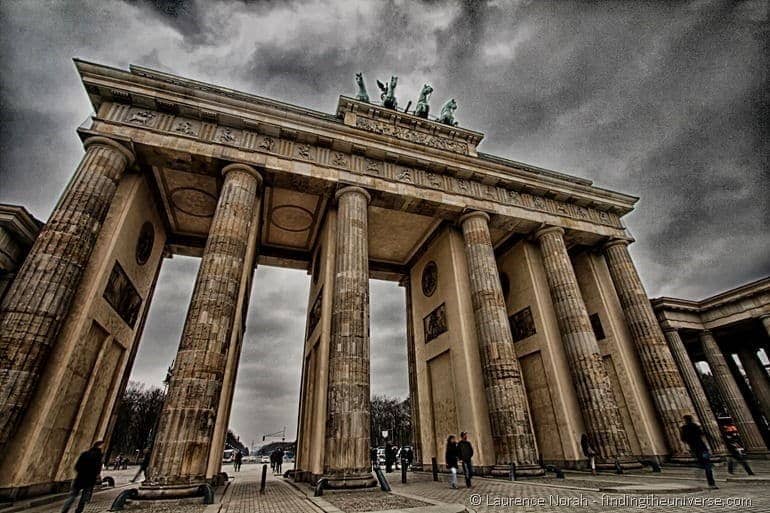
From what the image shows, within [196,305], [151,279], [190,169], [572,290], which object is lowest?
[196,305]

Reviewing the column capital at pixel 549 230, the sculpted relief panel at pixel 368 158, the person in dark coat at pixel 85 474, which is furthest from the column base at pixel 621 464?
the person in dark coat at pixel 85 474

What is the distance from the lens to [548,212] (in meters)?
17.5

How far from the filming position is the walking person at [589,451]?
483 inches

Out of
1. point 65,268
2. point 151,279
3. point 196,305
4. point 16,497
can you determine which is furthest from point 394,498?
point 151,279

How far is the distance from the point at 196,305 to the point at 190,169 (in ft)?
19.0

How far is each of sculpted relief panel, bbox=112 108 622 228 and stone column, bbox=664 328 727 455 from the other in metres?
7.01

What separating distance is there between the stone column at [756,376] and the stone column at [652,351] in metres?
11.4

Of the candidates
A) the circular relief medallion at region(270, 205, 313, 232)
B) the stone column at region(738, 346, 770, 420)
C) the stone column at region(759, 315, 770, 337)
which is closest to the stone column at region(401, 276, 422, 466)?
the circular relief medallion at region(270, 205, 313, 232)

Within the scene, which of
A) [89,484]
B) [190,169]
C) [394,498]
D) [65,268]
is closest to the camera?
[89,484]

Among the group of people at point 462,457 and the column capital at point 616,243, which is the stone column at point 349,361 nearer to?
the group of people at point 462,457

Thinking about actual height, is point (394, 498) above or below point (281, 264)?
below

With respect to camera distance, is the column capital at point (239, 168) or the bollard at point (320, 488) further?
the column capital at point (239, 168)

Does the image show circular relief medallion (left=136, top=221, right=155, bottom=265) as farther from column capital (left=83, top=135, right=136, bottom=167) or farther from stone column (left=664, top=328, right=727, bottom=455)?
stone column (left=664, top=328, right=727, bottom=455)

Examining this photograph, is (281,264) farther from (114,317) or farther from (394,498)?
(394,498)
